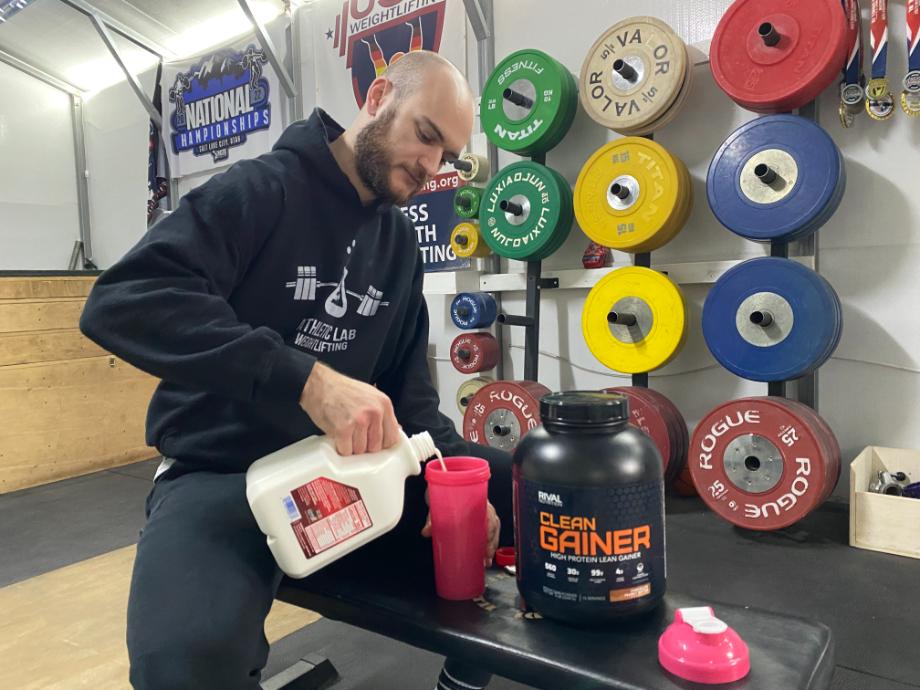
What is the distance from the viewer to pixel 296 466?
2.58ft

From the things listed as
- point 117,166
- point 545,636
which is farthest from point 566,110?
point 117,166

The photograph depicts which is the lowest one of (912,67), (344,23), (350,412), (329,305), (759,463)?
(759,463)

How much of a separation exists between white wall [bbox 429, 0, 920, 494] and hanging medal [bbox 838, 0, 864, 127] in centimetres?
12

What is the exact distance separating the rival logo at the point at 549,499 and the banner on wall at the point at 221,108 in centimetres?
361

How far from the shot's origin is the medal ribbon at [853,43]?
76.9 inches

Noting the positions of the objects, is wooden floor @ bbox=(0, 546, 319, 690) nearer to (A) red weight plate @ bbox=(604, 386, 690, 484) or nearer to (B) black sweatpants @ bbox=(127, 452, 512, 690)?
(B) black sweatpants @ bbox=(127, 452, 512, 690)

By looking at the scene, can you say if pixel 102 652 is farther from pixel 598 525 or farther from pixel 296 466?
pixel 598 525

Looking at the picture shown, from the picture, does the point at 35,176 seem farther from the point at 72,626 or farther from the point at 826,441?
the point at 826,441

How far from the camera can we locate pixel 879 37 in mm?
1957

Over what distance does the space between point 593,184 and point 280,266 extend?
61.6 inches

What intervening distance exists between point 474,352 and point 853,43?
1.73m

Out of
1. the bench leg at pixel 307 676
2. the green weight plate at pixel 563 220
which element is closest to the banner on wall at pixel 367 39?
the green weight plate at pixel 563 220

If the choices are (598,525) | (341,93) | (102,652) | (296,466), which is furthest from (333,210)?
(341,93)

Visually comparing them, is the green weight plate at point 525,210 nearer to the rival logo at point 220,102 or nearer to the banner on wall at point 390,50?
the banner on wall at point 390,50
